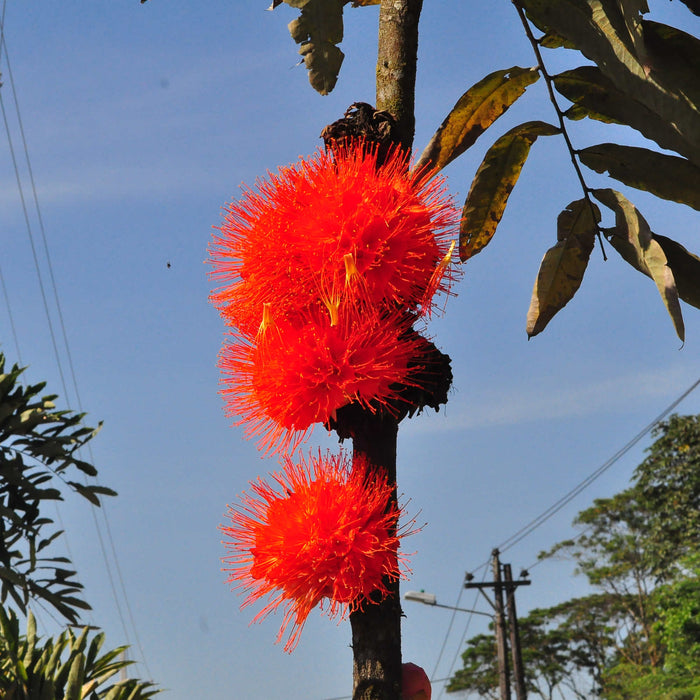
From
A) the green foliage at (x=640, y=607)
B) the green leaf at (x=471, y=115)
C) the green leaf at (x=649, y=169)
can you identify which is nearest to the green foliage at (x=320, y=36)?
the green leaf at (x=471, y=115)

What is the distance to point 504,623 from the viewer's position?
21359mm

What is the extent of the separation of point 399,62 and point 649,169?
0.79 meters

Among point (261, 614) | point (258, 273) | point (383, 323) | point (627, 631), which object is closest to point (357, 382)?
point (383, 323)

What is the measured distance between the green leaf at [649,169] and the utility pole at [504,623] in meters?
20.2

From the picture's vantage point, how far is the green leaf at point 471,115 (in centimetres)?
239

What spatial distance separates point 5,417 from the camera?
625 centimetres

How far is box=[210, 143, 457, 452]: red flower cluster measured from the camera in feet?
7.13

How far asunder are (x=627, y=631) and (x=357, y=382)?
31144 mm

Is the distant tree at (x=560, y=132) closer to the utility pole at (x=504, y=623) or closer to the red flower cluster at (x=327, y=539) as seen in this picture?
the red flower cluster at (x=327, y=539)

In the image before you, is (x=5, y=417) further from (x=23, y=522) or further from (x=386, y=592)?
(x=386, y=592)

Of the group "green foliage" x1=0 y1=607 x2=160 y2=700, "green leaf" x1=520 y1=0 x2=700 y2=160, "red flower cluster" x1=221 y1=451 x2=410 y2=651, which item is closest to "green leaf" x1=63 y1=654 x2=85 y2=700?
"green foliage" x1=0 y1=607 x2=160 y2=700

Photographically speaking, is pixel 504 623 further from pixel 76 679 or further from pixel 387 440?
pixel 387 440

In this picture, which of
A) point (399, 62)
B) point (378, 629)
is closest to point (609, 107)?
point (399, 62)

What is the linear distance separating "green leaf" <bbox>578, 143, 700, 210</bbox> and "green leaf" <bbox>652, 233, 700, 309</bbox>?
0.10 meters
